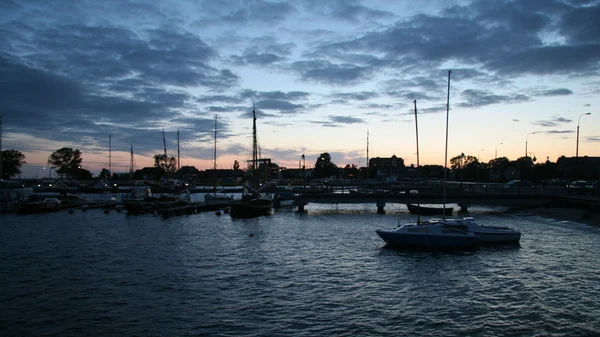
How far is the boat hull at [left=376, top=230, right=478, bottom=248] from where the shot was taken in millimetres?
34844

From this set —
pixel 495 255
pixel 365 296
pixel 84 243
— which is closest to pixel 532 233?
pixel 495 255

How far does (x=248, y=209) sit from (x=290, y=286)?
39.9 m

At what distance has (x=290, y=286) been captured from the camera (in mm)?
24328

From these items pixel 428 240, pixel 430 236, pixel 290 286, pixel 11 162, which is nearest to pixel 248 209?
pixel 428 240

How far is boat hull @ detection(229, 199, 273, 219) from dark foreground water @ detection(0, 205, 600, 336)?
63.4ft

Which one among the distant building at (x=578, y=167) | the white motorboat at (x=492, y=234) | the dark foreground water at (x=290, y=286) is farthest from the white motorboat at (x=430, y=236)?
the distant building at (x=578, y=167)

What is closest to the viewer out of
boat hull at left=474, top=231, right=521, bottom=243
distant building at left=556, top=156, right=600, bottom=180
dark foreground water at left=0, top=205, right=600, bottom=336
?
dark foreground water at left=0, top=205, right=600, bottom=336

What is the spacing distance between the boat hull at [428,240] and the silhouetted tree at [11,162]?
18422 cm

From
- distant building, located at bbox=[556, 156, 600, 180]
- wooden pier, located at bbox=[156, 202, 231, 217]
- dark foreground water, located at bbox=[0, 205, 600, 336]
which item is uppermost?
distant building, located at bbox=[556, 156, 600, 180]

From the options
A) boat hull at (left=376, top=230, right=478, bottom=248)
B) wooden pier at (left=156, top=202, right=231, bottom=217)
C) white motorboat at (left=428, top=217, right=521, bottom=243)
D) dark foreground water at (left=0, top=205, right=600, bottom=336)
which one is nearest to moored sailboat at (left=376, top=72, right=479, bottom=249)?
boat hull at (left=376, top=230, right=478, bottom=248)

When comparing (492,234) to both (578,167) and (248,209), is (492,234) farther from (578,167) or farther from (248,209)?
(578,167)

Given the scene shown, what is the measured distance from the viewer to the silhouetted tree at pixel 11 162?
6813 inches

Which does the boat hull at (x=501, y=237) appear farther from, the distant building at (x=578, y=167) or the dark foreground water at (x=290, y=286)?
the distant building at (x=578, y=167)

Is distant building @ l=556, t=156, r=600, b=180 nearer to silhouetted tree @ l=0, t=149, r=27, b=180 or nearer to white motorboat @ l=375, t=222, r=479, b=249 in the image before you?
white motorboat @ l=375, t=222, r=479, b=249
